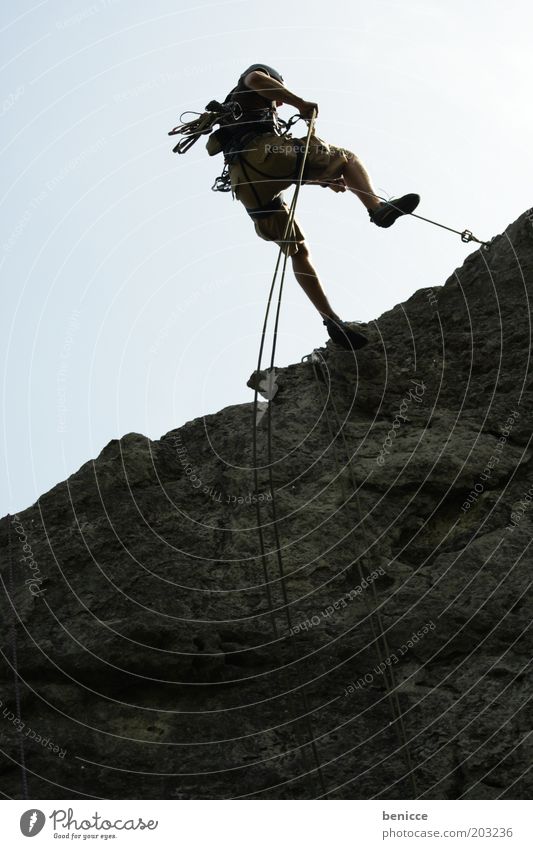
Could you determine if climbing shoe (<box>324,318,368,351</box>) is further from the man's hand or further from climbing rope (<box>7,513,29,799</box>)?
climbing rope (<box>7,513,29,799</box>)

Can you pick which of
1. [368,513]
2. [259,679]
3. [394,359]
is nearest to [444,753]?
[259,679]

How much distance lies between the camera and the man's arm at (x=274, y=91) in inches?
327

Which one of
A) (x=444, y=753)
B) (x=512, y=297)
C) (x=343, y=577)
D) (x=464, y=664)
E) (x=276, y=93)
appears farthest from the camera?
(x=512, y=297)

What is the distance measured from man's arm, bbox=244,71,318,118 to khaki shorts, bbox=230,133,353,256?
39 cm

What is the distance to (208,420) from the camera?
8859 mm

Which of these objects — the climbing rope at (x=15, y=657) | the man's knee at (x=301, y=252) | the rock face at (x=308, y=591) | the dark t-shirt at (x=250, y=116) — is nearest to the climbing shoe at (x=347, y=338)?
the rock face at (x=308, y=591)

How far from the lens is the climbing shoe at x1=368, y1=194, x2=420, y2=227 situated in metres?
8.27

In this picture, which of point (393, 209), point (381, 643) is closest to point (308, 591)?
point (381, 643)

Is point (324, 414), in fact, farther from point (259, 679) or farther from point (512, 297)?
point (259, 679)

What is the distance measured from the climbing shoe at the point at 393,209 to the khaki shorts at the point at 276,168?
71cm

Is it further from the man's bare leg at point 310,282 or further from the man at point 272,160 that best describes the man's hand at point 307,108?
the man's bare leg at point 310,282

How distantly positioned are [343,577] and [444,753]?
159cm

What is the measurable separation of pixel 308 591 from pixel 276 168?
11.7ft

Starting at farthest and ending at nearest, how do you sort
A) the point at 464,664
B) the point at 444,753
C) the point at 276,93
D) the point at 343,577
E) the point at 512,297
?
1. the point at 512,297
2. the point at 276,93
3. the point at 343,577
4. the point at 464,664
5. the point at 444,753
